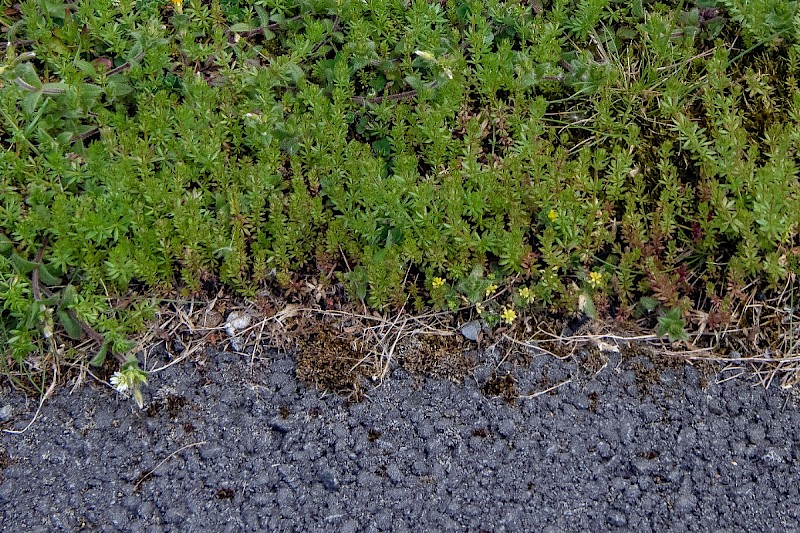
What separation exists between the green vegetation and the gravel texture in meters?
0.33

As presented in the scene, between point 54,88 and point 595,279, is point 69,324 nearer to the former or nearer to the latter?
point 54,88

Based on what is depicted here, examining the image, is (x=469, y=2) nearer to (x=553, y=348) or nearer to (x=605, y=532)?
(x=553, y=348)

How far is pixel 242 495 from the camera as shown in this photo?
296 cm

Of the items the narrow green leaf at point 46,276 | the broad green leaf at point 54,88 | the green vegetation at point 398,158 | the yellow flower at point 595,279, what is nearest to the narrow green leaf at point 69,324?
the green vegetation at point 398,158

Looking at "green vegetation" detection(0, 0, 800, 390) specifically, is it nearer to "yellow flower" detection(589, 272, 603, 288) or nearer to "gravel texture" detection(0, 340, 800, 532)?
"yellow flower" detection(589, 272, 603, 288)

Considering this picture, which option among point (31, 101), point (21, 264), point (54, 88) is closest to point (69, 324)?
point (21, 264)

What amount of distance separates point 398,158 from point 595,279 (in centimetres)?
106

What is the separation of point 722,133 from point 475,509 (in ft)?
6.70

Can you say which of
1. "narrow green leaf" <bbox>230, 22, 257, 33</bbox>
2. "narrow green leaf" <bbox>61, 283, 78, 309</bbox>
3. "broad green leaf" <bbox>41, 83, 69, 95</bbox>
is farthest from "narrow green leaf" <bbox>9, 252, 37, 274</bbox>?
"narrow green leaf" <bbox>230, 22, 257, 33</bbox>

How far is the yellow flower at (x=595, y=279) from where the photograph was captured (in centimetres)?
338

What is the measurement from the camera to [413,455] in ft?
9.95

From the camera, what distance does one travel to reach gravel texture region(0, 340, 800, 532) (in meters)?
2.87

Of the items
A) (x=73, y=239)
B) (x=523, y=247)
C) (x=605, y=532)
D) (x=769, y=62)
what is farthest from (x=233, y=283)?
(x=769, y=62)

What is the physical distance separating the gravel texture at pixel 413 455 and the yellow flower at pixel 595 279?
339 millimetres
